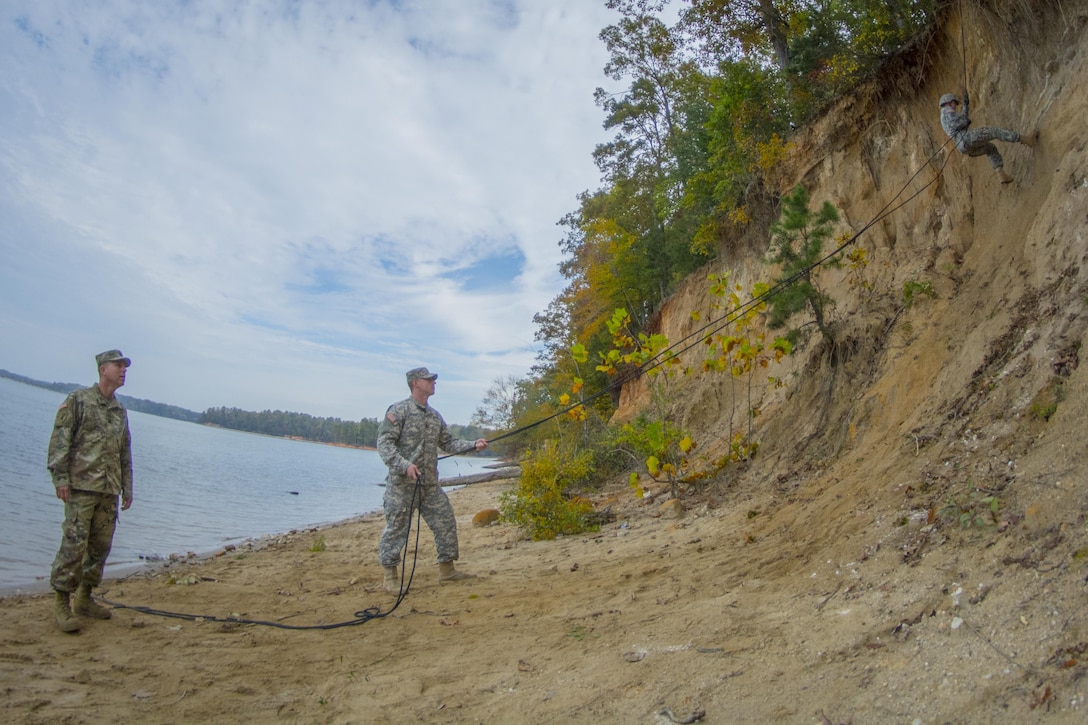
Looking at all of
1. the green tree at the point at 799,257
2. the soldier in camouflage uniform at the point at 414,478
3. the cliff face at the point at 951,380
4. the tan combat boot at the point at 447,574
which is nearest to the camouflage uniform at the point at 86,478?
the soldier in camouflage uniform at the point at 414,478

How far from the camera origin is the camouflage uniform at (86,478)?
517cm

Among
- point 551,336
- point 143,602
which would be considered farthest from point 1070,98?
point 551,336

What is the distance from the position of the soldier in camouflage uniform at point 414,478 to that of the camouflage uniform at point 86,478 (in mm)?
2308

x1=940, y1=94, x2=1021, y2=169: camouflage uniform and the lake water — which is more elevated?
x1=940, y1=94, x2=1021, y2=169: camouflage uniform

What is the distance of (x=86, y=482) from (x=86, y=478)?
3cm

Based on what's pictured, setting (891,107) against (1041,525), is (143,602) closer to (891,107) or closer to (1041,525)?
(1041,525)

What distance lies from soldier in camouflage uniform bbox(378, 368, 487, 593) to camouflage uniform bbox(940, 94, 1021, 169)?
6070 millimetres

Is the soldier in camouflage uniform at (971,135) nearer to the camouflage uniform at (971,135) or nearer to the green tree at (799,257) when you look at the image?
the camouflage uniform at (971,135)

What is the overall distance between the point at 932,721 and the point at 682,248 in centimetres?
1954

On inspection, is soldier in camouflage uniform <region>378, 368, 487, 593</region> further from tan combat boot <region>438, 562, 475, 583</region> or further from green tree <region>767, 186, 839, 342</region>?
green tree <region>767, 186, 839, 342</region>

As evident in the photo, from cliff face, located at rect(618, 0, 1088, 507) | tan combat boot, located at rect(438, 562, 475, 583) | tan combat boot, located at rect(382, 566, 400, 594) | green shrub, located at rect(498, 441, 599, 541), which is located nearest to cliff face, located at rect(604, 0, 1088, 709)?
cliff face, located at rect(618, 0, 1088, 507)

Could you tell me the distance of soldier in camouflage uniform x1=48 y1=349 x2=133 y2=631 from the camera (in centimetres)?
512

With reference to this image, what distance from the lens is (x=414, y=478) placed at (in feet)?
21.7

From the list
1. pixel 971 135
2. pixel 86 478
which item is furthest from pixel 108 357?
pixel 971 135
